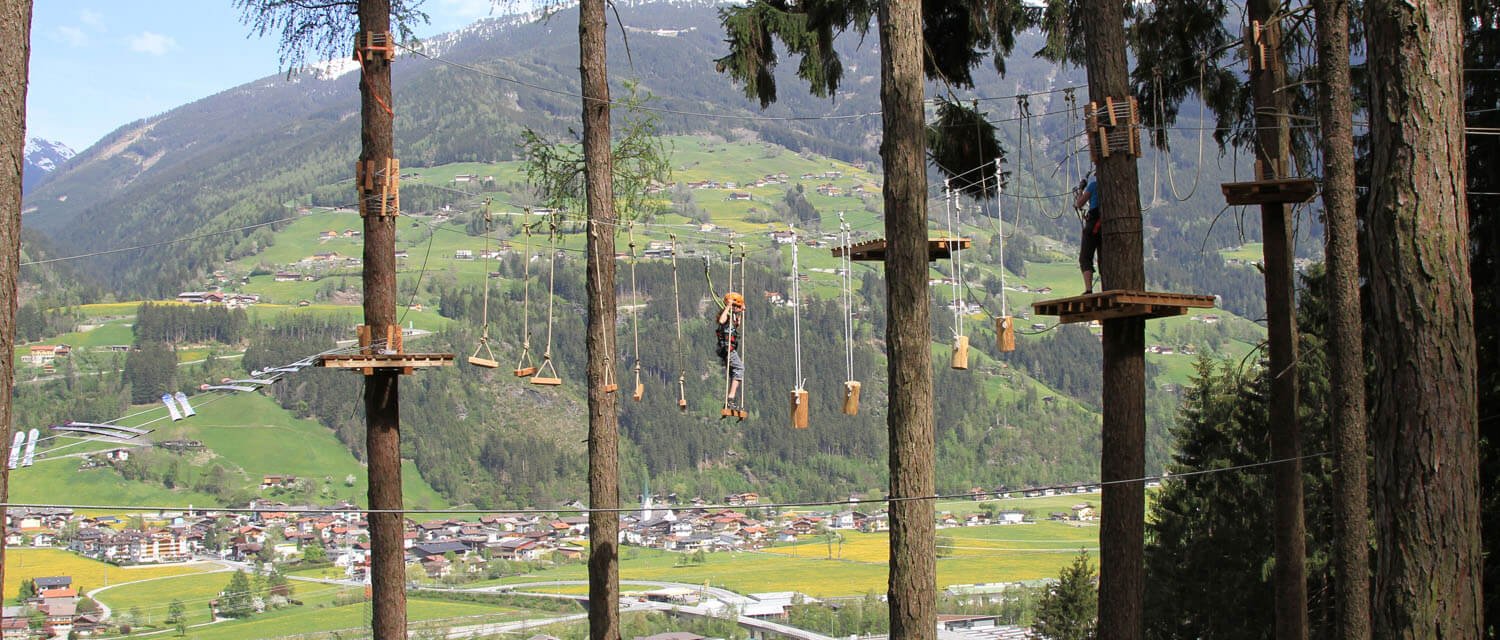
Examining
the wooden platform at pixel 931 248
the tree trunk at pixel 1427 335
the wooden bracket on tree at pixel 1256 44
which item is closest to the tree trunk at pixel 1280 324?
the wooden bracket on tree at pixel 1256 44

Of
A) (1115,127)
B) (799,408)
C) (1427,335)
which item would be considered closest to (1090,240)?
(1115,127)

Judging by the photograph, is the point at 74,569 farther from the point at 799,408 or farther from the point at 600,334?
the point at 799,408

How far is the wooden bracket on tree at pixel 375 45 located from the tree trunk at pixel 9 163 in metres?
4.54

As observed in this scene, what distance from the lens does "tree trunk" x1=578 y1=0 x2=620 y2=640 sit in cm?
1083

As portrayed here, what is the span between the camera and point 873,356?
156m

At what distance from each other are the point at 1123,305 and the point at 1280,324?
15.2ft

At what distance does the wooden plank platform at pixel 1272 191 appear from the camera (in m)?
11.1

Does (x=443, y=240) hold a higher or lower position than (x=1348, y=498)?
higher

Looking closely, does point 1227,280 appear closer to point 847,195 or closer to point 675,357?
point 847,195

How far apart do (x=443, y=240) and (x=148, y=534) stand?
72.6m

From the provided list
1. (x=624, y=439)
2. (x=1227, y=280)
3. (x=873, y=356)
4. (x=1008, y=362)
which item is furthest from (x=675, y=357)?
(x=1227, y=280)

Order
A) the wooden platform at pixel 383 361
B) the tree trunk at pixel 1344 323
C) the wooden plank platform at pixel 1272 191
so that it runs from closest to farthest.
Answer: the wooden platform at pixel 383 361
the wooden plank platform at pixel 1272 191
the tree trunk at pixel 1344 323

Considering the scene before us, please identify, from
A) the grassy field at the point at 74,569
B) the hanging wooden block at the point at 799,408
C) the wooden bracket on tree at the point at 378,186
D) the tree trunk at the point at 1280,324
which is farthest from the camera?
the grassy field at the point at 74,569

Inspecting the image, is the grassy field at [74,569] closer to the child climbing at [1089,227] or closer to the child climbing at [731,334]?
the child climbing at [731,334]
